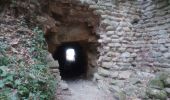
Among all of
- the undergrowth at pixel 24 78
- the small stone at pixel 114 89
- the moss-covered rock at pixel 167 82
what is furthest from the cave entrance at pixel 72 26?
the moss-covered rock at pixel 167 82

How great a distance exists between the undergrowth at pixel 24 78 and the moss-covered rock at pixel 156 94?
242 cm

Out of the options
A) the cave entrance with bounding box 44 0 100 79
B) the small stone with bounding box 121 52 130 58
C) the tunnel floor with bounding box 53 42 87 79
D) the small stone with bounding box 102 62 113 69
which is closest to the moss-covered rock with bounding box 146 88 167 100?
the small stone with bounding box 102 62 113 69

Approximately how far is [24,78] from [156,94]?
3.11 metres

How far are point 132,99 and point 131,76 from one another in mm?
1022

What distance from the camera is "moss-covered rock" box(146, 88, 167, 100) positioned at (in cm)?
513

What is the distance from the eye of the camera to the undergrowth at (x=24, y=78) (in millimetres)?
3963

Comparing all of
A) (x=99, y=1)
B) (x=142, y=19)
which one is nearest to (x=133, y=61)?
(x=142, y=19)

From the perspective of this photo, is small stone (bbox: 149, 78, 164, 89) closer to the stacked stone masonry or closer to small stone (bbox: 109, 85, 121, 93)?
the stacked stone masonry

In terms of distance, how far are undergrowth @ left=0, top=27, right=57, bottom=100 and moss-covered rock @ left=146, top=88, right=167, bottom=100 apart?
7.94 ft

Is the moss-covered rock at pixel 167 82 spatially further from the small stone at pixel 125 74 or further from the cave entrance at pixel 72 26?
the cave entrance at pixel 72 26

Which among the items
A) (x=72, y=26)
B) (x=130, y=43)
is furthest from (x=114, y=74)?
(x=72, y=26)

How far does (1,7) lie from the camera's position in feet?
19.7

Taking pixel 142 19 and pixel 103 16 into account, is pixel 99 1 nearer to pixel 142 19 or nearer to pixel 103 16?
pixel 103 16

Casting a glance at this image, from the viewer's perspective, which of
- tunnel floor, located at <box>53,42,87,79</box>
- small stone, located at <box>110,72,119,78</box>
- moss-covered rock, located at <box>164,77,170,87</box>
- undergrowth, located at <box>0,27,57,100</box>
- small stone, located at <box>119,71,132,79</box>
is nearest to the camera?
undergrowth, located at <box>0,27,57,100</box>
